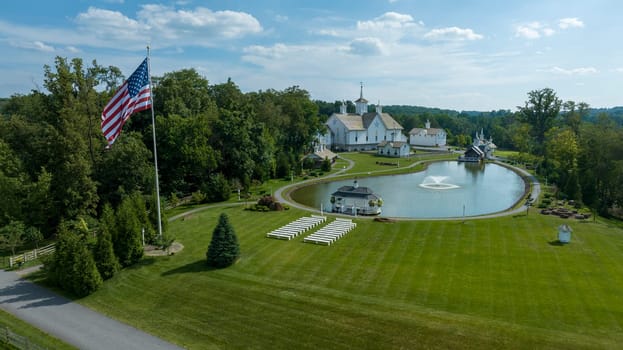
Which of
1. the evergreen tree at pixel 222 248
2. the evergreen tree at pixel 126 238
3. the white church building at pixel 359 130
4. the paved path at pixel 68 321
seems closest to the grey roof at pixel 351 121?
the white church building at pixel 359 130

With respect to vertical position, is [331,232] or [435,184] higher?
[435,184]

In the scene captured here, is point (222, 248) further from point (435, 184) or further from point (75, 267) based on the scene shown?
point (435, 184)

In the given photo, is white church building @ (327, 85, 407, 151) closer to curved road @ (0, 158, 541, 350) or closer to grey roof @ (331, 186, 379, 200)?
grey roof @ (331, 186, 379, 200)

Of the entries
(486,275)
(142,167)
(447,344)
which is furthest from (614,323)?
(142,167)

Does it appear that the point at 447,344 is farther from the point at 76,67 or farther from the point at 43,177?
the point at 76,67

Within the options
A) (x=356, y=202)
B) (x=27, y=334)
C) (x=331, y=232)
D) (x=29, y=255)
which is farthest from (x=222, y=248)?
(x=356, y=202)

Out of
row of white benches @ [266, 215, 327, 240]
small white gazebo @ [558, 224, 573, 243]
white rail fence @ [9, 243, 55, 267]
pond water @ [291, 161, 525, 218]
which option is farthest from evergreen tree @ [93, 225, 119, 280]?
small white gazebo @ [558, 224, 573, 243]

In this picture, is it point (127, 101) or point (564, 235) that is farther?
point (564, 235)
